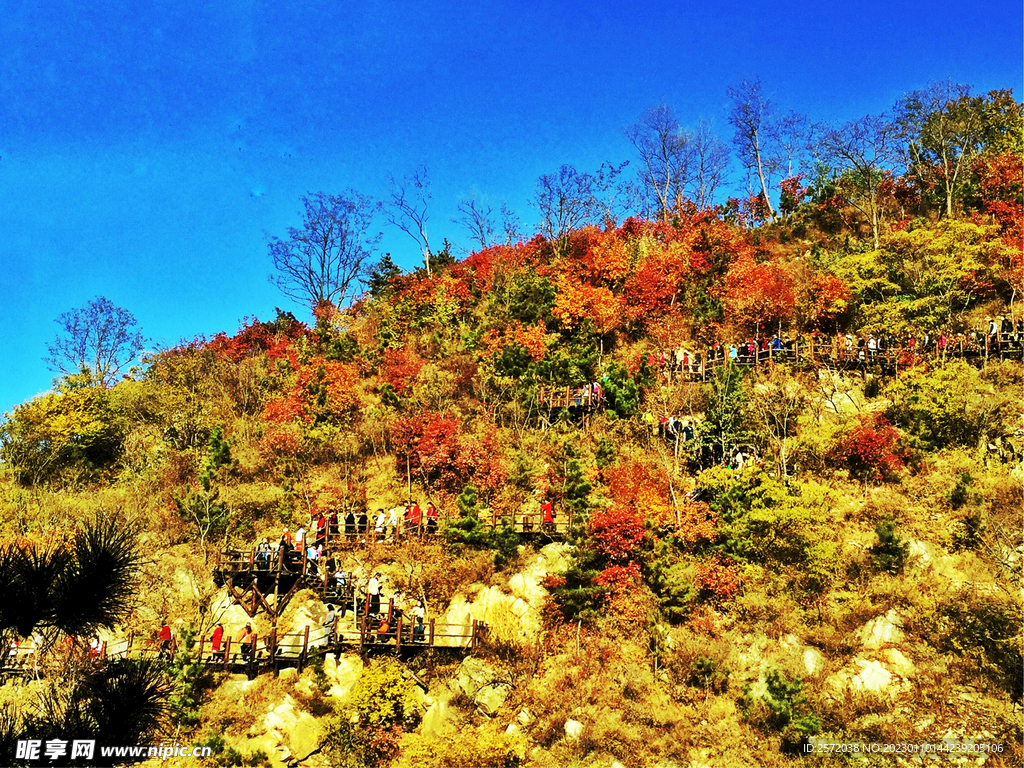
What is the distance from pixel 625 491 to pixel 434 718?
345 inches

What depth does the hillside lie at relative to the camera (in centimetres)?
1623

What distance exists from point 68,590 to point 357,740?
11598 millimetres

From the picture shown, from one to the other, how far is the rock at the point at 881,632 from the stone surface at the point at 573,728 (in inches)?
307

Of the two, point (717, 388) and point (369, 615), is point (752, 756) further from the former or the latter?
point (717, 388)

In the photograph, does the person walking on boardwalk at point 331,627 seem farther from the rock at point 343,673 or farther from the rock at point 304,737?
the rock at point 304,737

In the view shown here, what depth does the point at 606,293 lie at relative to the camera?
1265 inches

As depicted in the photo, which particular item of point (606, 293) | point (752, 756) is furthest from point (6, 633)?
point (606, 293)

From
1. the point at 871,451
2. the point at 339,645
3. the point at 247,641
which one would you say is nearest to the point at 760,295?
the point at 871,451

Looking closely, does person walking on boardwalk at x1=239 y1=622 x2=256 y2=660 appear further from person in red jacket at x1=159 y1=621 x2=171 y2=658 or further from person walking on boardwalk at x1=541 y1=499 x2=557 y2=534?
person walking on boardwalk at x1=541 y1=499 x2=557 y2=534

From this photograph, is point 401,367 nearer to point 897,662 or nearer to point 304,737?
point 304,737

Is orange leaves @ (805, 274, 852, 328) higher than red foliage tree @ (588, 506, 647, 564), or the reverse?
orange leaves @ (805, 274, 852, 328)

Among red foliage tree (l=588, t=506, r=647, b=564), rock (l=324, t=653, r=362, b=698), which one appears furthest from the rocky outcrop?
rock (l=324, t=653, r=362, b=698)

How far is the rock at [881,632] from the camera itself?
16719mm

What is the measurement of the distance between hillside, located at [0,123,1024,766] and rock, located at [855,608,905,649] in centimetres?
6
